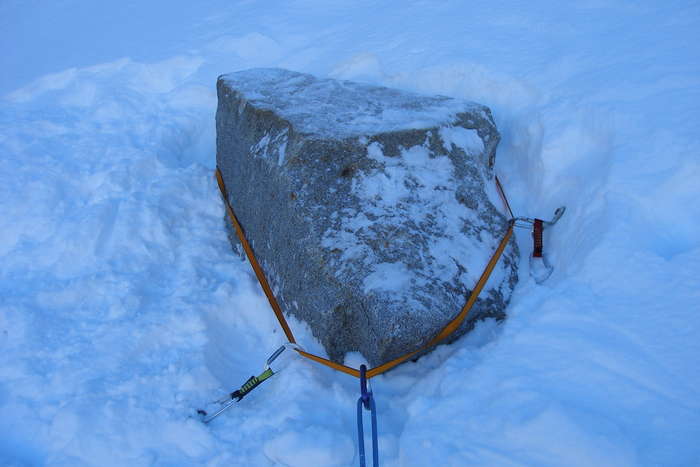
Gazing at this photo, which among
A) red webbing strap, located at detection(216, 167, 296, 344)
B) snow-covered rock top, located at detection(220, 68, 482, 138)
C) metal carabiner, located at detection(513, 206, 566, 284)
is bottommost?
red webbing strap, located at detection(216, 167, 296, 344)

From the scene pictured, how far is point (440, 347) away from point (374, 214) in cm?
53

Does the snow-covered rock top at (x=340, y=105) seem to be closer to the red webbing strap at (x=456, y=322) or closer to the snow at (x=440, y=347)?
the snow at (x=440, y=347)

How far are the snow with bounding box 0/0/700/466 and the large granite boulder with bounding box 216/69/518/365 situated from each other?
15cm

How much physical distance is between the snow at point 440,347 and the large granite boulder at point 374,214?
150 millimetres

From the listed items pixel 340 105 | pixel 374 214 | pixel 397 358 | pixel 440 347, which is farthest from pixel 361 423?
pixel 340 105

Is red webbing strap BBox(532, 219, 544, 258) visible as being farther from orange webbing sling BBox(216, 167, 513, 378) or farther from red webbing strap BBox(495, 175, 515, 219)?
red webbing strap BBox(495, 175, 515, 219)

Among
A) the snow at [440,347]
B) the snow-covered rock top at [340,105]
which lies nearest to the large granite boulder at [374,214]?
the snow-covered rock top at [340,105]

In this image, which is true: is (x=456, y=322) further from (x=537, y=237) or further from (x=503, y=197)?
(x=503, y=197)

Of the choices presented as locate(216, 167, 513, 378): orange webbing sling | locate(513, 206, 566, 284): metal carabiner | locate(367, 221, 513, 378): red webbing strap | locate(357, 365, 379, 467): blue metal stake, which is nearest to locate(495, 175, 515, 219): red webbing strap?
locate(216, 167, 513, 378): orange webbing sling

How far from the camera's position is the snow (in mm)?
1432

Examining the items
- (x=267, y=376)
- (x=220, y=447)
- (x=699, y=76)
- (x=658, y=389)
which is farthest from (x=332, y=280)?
(x=699, y=76)

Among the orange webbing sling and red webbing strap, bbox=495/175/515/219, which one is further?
red webbing strap, bbox=495/175/515/219

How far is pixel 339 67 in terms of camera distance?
3289 mm

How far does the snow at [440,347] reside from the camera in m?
1.43
